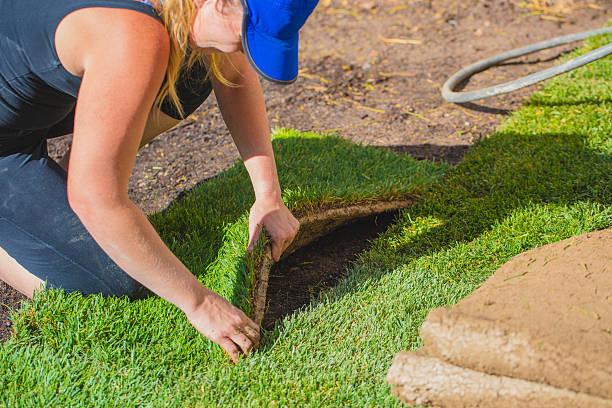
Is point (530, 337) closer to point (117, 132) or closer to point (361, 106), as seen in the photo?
point (117, 132)

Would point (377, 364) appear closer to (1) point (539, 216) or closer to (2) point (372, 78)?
(1) point (539, 216)

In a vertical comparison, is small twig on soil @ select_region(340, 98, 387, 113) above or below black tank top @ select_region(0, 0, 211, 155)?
below

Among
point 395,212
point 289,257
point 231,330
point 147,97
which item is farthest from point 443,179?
point 147,97

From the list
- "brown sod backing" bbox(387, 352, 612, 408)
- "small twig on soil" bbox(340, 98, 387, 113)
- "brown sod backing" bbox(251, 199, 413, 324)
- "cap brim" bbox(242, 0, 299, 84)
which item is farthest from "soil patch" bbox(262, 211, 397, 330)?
"small twig on soil" bbox(340, 98, 387, 113)

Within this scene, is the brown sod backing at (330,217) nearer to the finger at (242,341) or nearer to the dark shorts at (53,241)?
the finger at (242,341)

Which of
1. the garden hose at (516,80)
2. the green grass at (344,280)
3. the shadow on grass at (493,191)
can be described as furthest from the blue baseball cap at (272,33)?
the garden hose at (516,80)

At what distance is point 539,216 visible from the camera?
3.18 m

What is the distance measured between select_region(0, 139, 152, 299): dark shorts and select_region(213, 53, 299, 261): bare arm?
58cm

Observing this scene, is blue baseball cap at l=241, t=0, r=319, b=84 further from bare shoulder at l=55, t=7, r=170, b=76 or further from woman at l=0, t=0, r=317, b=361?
bare shoulder at l=55, t=7, r=170, b=76

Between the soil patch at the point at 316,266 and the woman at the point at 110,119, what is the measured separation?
0.25 m

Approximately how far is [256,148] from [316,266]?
689mm

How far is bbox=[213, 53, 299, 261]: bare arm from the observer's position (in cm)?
284

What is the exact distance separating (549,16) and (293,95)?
2.36m

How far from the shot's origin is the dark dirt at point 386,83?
411 centimetres
